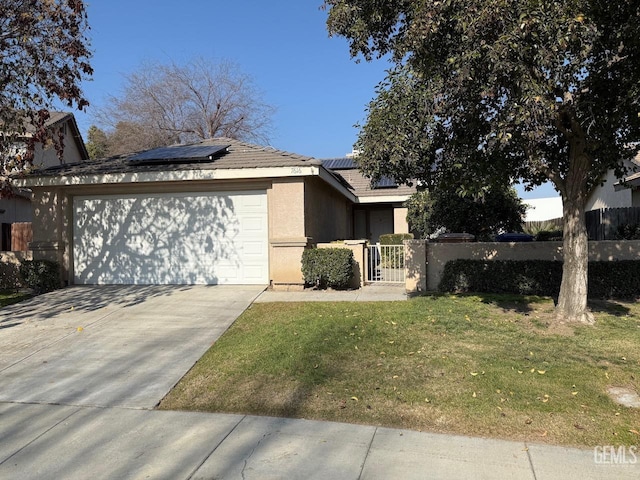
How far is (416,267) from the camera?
34.8ft

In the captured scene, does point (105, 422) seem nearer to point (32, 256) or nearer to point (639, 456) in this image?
point (639, 456)

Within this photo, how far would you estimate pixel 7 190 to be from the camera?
10.3 m

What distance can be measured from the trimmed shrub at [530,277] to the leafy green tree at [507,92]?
6.60 ft

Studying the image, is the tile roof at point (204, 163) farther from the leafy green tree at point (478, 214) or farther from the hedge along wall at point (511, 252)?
the leafy green tree at point (478, 214)

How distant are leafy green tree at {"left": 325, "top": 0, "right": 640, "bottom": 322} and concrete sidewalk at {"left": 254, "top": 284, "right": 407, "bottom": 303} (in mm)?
2824

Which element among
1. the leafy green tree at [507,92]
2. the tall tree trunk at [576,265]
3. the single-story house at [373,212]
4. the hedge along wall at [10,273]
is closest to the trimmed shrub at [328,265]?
the leafy green tree at [507,92]

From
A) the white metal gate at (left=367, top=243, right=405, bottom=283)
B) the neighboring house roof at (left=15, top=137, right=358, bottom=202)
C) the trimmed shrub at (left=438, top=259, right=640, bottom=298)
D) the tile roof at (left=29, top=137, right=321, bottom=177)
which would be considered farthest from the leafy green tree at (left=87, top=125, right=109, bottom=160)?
the trimmed shrub at (left=438, top=259, right=640, bottom=298)

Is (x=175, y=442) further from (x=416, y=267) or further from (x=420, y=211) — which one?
(x=420, y=211)

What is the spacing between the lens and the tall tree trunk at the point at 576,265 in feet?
23.5

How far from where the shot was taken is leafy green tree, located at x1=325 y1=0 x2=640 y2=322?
16.3 ft

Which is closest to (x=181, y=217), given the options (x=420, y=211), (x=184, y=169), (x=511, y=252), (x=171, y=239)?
(x=171, y=239)

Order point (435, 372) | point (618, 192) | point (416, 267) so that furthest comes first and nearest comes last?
1. point (618, 192)
2. point (416, 267)
3. point (435, 372)

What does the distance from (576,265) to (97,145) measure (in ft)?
118

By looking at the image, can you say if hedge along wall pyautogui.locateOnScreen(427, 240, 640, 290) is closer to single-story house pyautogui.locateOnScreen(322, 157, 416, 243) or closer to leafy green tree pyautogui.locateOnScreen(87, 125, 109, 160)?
single-story house pyautogui.locateOnScreen(322, 157, 416, 243)
